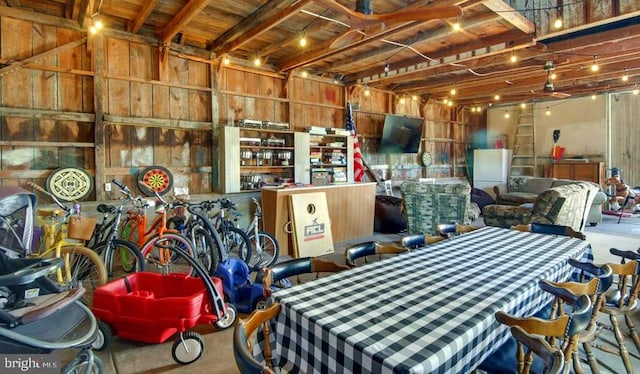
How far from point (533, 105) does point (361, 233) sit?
804cm

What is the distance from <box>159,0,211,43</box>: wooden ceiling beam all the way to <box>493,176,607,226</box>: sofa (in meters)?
7.50

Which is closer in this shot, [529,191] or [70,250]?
[70,250]

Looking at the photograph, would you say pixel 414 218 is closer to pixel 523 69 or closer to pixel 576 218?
pixel 576 218

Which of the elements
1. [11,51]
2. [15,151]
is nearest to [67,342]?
[15,151]

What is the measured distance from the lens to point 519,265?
6.82 ft

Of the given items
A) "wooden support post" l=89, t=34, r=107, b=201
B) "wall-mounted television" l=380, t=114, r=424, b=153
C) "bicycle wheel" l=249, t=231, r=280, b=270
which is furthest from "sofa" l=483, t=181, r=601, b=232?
"wooden support post" l=89, t=34, r=107, b=201

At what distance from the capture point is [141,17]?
4457 mm

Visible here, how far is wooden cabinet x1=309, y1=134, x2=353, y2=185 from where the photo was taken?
7.00 meters

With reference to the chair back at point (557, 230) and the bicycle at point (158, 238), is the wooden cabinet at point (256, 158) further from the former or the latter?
the chair back at point (557, 230)

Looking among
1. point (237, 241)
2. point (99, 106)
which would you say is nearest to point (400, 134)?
point (237, 241)

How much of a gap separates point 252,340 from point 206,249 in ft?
8.89

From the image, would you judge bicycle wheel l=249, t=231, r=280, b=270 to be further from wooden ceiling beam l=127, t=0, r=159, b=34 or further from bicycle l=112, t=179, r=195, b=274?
wooden ceiling beam l=127, t=0, r=159, b=34

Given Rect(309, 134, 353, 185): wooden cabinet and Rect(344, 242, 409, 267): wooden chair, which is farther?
Rect(309, 134, 353, 185): wooden cabinet

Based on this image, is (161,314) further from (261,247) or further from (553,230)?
(553,230)
